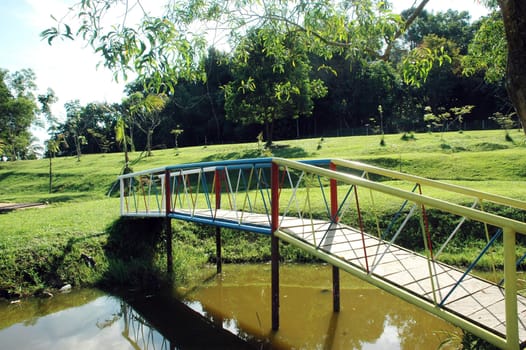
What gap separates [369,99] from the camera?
4019 centimetres

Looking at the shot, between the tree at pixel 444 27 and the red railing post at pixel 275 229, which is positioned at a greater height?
the tree at pixel 444 27

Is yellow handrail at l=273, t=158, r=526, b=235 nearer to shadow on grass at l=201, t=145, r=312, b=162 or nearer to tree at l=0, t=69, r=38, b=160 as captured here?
shadow on grass at l=201, t=145, r=312, b=162

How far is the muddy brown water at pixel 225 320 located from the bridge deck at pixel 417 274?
3.05 ft

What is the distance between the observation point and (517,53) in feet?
11.8

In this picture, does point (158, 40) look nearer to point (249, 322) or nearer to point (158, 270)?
point (249, 322)

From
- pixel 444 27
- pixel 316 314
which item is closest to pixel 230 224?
pixel 316 314

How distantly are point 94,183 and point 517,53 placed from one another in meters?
21.0

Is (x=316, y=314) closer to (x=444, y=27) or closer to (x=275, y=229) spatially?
(x=275, y=229)

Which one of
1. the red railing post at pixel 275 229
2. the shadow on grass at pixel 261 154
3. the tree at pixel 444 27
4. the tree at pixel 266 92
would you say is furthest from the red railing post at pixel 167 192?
the tree at pixel 444 27

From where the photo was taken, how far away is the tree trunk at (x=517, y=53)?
356cm

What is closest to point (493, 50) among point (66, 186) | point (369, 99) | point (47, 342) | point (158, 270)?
point (158, 270)

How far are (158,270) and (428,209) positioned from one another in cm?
690

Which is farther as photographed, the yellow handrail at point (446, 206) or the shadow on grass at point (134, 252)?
the shadow on grass at point (134, 252)

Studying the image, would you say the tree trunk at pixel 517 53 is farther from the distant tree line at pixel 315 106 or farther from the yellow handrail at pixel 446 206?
the distant tree line at pixel 315 106
